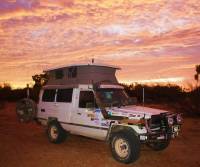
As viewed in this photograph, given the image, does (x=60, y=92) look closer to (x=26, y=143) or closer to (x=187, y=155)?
(x=26, y=143)

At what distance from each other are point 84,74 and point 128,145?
319cm

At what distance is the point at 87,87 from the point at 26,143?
3.34m

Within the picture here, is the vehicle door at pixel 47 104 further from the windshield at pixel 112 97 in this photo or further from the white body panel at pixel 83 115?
the windshield at pixel 112 97

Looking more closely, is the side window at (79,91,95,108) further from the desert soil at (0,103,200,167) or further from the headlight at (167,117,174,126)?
the headlight at (167,117,174,126)

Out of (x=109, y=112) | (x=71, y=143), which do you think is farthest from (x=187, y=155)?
(x=71, y=143)

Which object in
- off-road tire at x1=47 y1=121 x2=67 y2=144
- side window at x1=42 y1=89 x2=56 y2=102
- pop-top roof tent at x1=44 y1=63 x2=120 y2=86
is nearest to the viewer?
pop-top roof tent at x1=44 y1=63 x2=120 y2=86

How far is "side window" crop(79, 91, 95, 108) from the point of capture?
10.8 meters

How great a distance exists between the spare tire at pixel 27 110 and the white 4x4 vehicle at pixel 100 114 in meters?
0.07

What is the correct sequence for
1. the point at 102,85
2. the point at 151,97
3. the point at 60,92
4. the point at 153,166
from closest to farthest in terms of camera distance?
the point at 153,166 < the point at 102,85 < the point at 60,92 < the point at 151,97

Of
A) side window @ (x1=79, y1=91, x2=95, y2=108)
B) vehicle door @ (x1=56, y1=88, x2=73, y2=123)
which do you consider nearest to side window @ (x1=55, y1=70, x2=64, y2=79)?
vehicle door @ (x1=56, y1=88, x2=73, y2=123)

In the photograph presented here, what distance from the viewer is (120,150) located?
376 inches

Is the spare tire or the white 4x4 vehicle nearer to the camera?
the white 4x4 vehicle

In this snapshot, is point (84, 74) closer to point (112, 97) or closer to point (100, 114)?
point (112, 97)

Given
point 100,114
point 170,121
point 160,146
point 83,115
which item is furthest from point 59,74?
point 170,121
